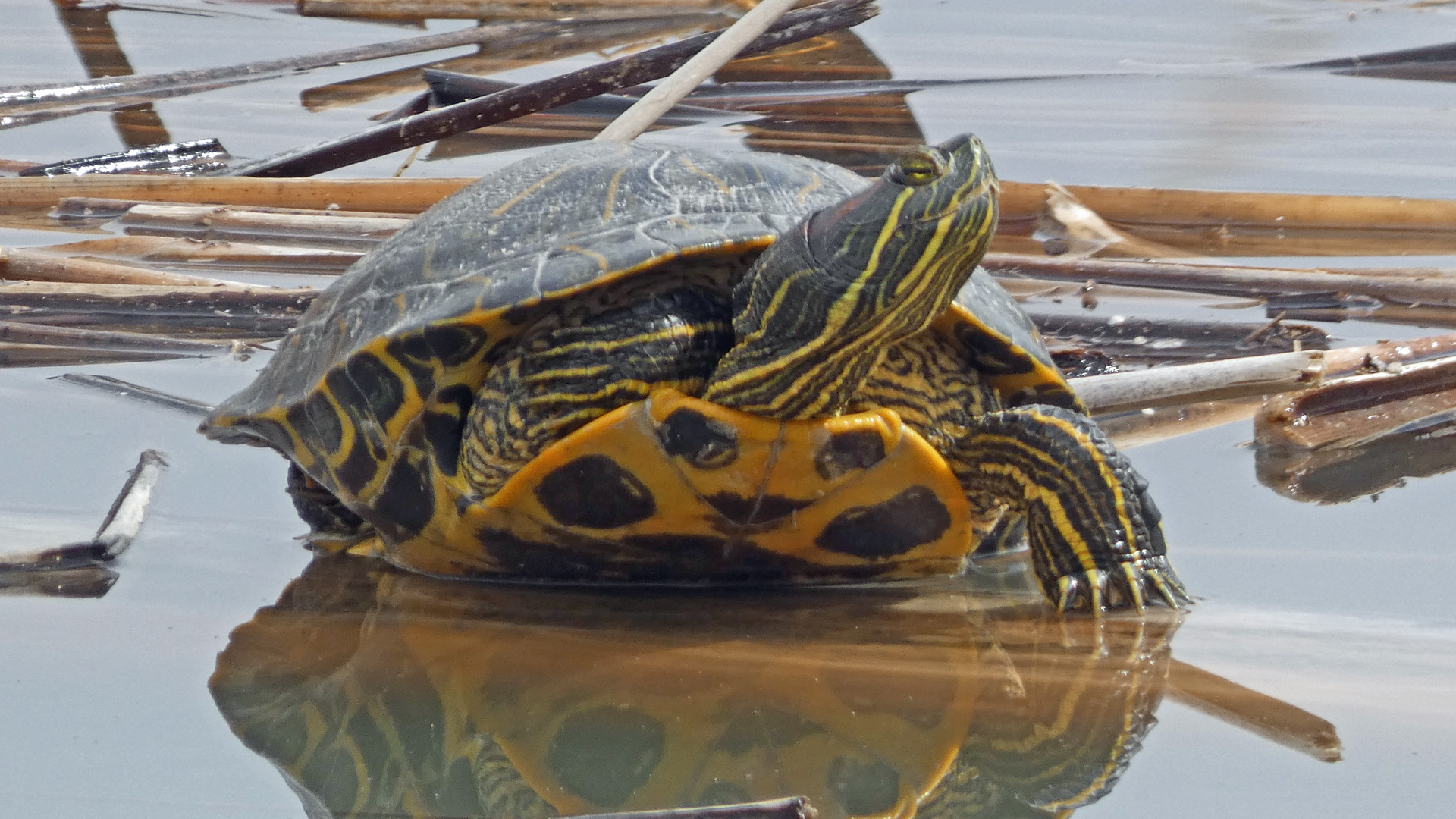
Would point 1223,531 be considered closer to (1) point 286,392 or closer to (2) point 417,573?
(2) point 417,573

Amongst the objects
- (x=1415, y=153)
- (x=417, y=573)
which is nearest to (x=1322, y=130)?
(x=1415, y=153)

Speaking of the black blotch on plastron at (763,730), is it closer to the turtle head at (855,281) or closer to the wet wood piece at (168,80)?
the turtle head at (855,281)

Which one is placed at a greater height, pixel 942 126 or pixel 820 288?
pixel 820 288

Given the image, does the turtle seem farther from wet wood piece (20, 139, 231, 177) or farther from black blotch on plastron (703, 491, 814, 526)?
wet wood piece (20, 139, 231, 177)

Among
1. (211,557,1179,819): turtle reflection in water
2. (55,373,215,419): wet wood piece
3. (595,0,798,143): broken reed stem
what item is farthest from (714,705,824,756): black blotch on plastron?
(595,0,798,143): broken reed stem

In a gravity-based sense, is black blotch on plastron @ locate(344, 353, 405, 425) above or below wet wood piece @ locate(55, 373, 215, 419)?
above

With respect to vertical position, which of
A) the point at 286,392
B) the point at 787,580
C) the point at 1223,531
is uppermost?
the point at 286,392
